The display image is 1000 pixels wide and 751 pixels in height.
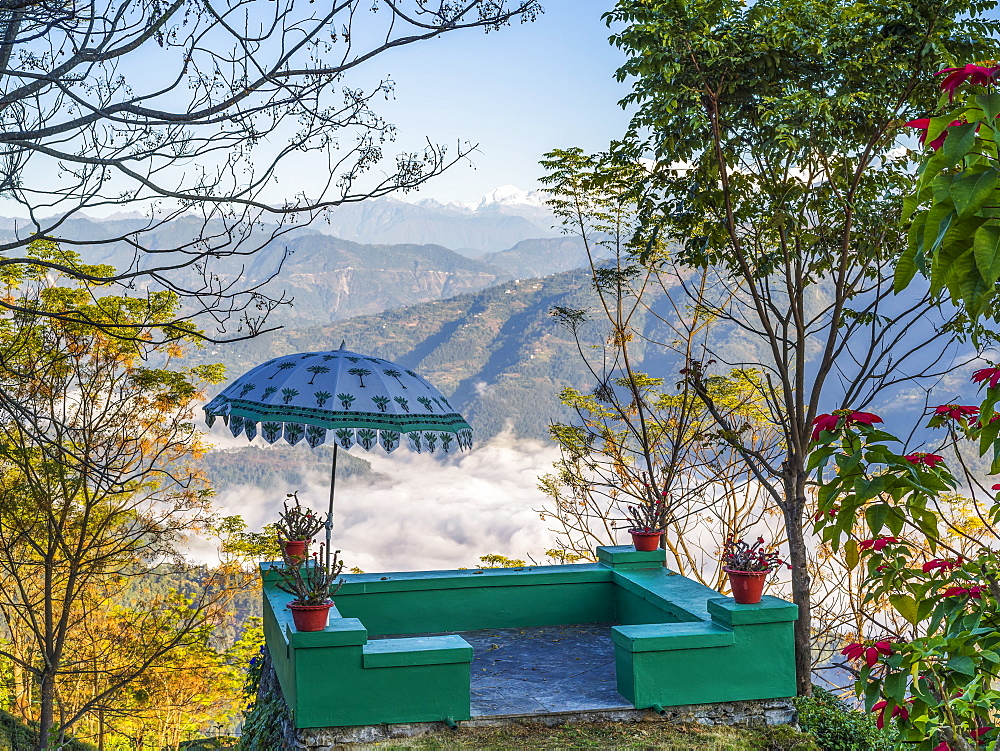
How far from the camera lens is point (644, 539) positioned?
5949 mm

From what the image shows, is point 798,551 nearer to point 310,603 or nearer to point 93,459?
point 310,603

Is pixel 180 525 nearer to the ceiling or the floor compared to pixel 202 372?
nearer to the floor

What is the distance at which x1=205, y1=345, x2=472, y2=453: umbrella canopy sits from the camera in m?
4.73

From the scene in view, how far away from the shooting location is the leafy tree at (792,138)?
215 inches

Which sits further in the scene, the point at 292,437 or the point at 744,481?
the point at 744,481

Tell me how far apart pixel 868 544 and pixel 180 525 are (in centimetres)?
860

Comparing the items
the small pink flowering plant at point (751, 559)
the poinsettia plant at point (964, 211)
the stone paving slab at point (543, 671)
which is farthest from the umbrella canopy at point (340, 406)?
the poinsettia plant at point (964, 211)

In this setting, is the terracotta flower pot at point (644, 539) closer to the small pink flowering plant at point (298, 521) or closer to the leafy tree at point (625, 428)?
the leafy tree at point (625, 428)

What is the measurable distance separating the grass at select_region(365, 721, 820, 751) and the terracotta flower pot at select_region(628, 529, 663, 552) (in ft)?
5.79

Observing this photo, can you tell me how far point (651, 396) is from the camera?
10.1 metres

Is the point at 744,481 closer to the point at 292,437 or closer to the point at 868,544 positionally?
the point at 292,437

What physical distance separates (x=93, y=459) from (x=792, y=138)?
6579 mm

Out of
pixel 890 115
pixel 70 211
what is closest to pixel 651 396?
pixel 890 115

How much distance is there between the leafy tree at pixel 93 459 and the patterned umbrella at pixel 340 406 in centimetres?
277
